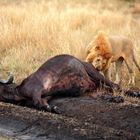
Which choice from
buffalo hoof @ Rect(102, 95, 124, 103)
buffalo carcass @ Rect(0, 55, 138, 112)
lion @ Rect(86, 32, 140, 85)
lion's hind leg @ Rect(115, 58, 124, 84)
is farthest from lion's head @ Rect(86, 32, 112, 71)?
buffalo hoof @ Rect(102, 95, 124, 103)

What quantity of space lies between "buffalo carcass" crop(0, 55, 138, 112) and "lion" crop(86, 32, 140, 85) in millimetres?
596

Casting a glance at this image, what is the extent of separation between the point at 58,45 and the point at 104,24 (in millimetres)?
3935

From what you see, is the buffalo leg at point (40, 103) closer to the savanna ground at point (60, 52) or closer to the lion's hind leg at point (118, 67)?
the savanna ground at point (60, 52)

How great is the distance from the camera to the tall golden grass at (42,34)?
1273 cm

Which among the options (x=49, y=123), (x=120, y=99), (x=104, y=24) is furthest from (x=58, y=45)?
(x=49, y=123)

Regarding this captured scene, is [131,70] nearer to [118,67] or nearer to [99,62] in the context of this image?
[118,67]

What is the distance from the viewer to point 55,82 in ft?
29.9

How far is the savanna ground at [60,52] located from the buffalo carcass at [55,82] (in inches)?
10.0

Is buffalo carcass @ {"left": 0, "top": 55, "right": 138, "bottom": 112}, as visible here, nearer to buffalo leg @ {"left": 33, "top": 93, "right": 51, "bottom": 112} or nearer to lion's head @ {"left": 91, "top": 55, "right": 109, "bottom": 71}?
buffalo leg @ {"left": 33, "top": 93, "right": 51, "bottom": 112}

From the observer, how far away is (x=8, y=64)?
1255 cm

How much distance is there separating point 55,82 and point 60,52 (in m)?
3.93

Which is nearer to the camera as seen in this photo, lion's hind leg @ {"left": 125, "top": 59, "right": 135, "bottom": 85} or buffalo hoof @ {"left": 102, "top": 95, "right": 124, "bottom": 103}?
buffalo hoof @ {"left": 102, "top": 95, "right": 124, "bottom": 103}

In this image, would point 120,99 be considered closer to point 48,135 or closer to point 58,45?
point 48,135

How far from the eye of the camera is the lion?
10.2 metres
